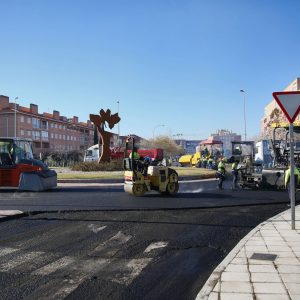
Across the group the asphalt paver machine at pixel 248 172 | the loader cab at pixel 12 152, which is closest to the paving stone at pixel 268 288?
the asphalt paver machine at pixel 248 172

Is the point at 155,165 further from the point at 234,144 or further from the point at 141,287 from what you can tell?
the point at 141,287

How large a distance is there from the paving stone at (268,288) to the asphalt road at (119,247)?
714mm

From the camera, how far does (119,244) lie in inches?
313

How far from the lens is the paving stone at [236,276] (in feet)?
18.3

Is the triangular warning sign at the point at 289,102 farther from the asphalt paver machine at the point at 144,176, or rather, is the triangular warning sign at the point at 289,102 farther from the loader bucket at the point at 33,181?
the loader bucket at the point at 33,181

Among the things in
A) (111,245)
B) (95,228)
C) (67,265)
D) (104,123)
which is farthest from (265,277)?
(104,123)

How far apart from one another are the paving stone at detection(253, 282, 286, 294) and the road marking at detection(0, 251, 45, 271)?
11.1 ft

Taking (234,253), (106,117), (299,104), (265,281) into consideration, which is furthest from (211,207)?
(106,117)

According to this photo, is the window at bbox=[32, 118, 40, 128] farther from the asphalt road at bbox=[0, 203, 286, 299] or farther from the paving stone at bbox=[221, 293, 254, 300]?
the paving stone at bbox=[221, 293, 254, 300]

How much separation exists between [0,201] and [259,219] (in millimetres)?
A: 8692

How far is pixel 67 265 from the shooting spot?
6516 millimetres

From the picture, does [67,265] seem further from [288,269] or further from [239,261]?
[288,269]

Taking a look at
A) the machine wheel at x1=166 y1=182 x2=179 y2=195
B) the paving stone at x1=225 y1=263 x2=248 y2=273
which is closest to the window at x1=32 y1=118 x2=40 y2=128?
the machine wheel at x1=166 y1=182 x2=179 y2=195

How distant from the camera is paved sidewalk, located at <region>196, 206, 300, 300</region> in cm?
502
